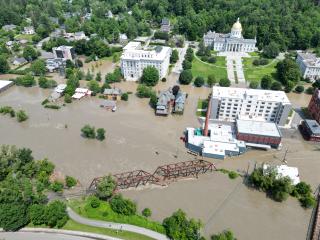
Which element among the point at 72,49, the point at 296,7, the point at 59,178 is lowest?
the point at 59,178

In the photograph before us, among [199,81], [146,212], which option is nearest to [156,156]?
[146,212]

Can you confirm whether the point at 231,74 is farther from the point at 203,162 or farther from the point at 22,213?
the point at 22,213

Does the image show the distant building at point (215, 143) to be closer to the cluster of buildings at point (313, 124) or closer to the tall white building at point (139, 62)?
the cluster of buildings at point (313, 124)

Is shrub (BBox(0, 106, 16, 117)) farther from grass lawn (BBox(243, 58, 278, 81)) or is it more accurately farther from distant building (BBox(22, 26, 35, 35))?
distant building (BBox(22, 26, 35, 35))

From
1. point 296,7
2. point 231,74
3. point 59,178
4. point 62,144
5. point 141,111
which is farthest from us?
point 296,7

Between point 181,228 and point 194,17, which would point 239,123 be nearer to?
point 181,228

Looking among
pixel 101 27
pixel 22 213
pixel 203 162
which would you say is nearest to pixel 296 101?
pixel 203 162
